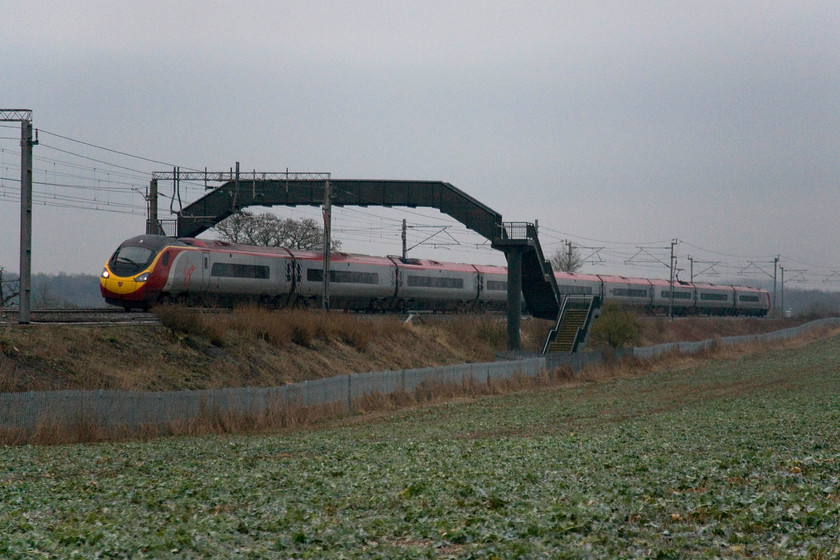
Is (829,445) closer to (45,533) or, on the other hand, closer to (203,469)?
(203,469)

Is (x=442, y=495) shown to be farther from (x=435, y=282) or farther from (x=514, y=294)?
(x=435, y=282)

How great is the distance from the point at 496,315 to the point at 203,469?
44.8m

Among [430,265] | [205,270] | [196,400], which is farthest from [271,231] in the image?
[196,400]

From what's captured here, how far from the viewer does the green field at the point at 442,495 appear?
8906 mm

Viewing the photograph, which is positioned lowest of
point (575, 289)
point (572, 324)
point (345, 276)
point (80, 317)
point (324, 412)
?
point (324, 412)

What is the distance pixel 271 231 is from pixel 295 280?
30.8 metres

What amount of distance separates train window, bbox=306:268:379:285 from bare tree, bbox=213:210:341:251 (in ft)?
65.7

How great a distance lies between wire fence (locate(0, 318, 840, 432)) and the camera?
19547 mm

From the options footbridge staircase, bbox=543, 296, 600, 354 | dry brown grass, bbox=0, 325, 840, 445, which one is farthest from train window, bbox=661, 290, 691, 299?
footbridge staircase, bbox=543, 296, 600, 354

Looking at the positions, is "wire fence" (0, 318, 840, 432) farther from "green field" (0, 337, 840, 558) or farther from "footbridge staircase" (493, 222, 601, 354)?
"footbridge staircase" (493, 222, 601, 354)

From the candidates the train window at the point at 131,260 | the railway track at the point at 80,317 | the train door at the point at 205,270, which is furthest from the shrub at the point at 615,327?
the railway track at the point at 80,317

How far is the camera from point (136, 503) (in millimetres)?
11344

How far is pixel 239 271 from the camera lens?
4191 centimetres

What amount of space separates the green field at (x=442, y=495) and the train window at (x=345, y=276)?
2621 cm
